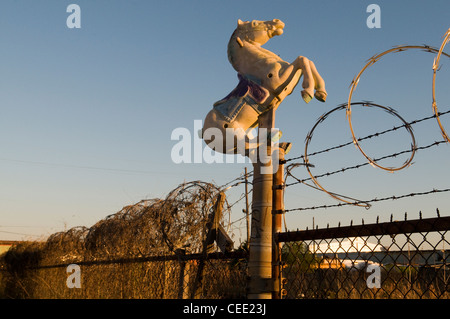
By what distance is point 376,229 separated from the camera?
Answer: 277 centimetres

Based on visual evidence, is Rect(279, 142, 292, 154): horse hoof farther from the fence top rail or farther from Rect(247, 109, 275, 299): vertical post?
the fence top rail

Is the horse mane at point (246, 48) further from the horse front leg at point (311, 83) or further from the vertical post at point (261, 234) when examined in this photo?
the vertical post at point (261, 234)

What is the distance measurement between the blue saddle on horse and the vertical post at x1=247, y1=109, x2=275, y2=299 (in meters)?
0.40

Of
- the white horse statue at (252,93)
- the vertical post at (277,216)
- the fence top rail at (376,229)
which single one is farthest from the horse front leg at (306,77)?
the fence top rail at (376,229)

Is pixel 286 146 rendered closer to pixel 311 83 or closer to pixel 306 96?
pixel 306 96

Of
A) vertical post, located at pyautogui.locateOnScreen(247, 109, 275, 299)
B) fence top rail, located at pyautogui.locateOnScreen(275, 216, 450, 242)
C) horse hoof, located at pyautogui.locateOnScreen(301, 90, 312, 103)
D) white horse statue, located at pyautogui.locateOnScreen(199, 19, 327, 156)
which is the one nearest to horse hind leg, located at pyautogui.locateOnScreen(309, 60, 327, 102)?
white horse statue, located at pyautogui.locateOnScreen(199, 19, 327, 156)

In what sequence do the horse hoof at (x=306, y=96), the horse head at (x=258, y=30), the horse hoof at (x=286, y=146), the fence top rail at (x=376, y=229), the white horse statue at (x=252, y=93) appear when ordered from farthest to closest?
1. the horse head at (x=258, y=30)
2. the white horse statue at (x=252, y=93)
3. the horse hoof at (x=286, y=146)
4. the horse hoof at (x=306, y=96)
5. the fence top rail at (x=376, y=229)

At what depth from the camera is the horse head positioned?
458cm

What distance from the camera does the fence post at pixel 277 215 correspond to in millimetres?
3541

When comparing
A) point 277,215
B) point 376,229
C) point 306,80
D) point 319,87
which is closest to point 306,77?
point 306,80

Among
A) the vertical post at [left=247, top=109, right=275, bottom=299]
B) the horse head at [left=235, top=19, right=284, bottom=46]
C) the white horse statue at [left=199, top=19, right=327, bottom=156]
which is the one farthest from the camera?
the horse head at [left=235, top=19, right=284, bottom=46]

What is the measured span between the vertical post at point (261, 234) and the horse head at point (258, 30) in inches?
49.1
